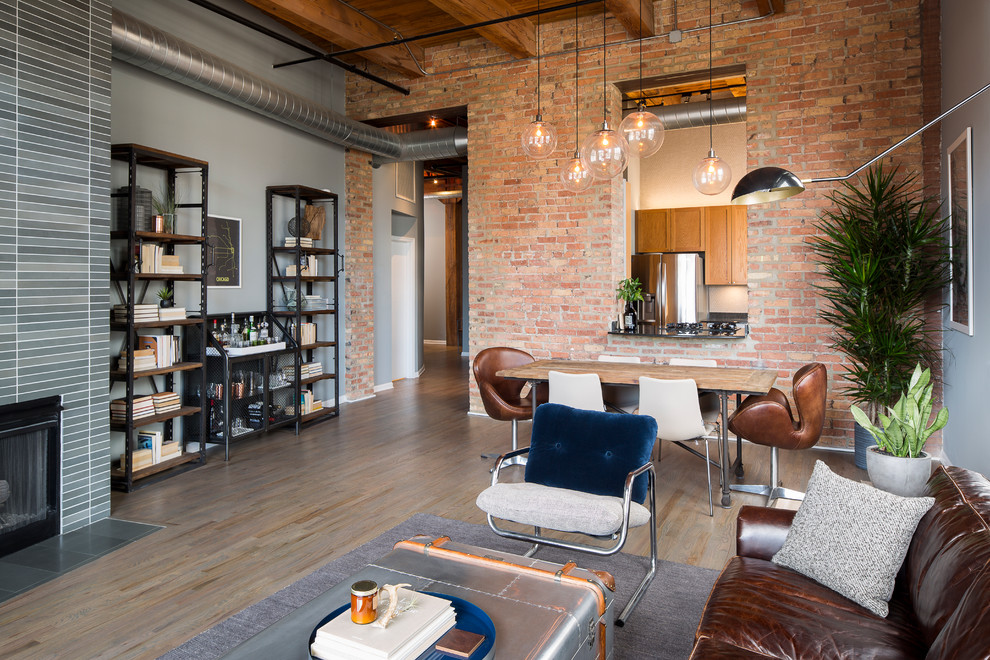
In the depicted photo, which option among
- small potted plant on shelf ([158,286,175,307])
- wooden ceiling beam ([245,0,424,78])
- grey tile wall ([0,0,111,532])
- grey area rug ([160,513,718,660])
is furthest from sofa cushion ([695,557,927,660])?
wooden ceiling beam ([245,0,424,78])

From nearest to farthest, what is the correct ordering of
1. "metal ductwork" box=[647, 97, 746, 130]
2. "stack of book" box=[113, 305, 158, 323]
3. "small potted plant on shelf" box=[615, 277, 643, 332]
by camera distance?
"stack of book" box=[113, 305, 158, 323] < "small potted plant on shelf" box=[615, 277, 643, 332] < "metal ductwork" box=[647, 97, 746, 130]

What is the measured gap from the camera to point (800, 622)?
76.9 inches

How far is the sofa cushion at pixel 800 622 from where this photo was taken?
1.84 metres

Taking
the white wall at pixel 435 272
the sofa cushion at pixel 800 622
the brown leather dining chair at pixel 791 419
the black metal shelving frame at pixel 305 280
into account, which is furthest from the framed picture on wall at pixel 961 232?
the white wall at pixel 435 272

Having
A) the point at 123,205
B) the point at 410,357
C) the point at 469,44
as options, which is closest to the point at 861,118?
the point at 469,44

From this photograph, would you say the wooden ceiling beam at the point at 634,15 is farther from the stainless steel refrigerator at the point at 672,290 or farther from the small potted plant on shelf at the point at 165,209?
the small potted plant on shelf at the point at 165,209

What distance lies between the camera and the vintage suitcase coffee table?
6.10 ft

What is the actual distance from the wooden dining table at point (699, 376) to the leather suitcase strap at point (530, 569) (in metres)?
2.20

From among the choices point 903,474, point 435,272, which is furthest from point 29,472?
point 435,272

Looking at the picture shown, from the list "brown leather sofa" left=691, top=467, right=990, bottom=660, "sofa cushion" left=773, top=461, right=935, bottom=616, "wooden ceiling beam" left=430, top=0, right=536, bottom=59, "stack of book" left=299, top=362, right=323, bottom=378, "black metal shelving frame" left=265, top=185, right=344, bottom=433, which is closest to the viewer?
"brown leather sofa" left=691, top=467, right=990, bottom=660

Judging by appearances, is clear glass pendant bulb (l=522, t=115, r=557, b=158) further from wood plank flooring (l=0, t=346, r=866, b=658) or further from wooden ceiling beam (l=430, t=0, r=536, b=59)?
wood plank flooring (l=0, t=346, r=866, b=658)

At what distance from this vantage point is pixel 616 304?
6602mm

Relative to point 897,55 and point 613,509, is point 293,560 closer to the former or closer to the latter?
point 613,509

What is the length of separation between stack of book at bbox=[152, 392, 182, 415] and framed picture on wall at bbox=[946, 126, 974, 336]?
567 centimetres
